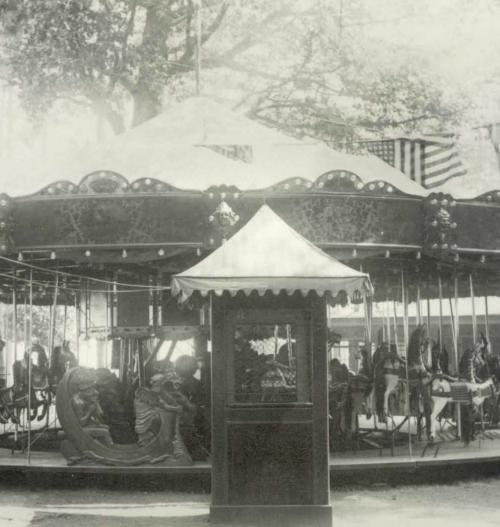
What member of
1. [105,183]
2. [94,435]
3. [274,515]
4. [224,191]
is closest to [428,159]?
[224,191]

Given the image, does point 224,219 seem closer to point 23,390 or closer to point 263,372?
point 263,372

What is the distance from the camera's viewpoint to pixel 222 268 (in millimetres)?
8781

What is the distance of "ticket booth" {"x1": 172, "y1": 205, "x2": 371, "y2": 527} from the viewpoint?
8602 mm

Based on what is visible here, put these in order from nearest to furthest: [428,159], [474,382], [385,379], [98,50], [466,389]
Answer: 1. [466,389]
2. [385,379]
3. [474,382]
4. [428,159]
5. [98,50]

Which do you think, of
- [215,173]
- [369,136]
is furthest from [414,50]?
[215,173]

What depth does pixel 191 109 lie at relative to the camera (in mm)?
15648

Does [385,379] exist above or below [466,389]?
above

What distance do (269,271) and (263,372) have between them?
0.98 m

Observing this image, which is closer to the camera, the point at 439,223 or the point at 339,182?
the point at 339,182

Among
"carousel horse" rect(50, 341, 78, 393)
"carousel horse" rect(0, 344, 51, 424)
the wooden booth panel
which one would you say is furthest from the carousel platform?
"carousel horse" rect(50, 341, 78, 393)

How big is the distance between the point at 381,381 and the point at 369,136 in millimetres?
12122

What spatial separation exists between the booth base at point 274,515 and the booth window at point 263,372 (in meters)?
0.98

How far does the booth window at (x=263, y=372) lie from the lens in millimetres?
8781

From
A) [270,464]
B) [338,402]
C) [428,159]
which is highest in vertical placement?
[428,159]
